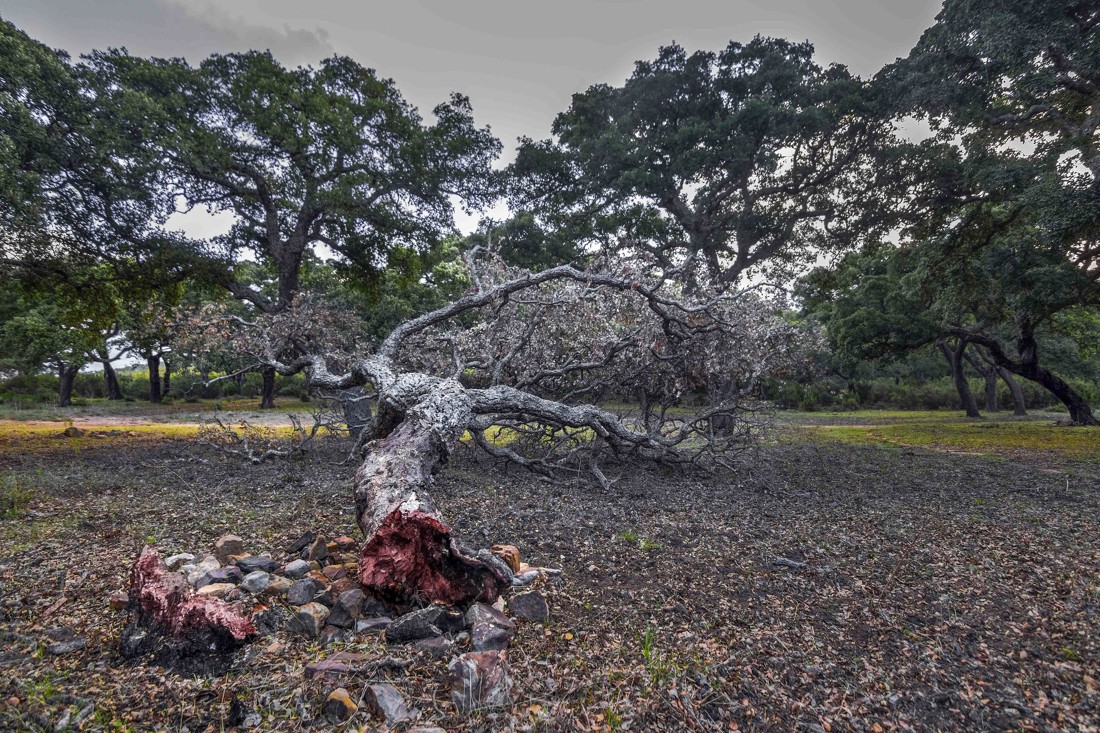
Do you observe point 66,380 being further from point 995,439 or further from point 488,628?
point 995,439

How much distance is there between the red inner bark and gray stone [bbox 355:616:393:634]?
0.15 m

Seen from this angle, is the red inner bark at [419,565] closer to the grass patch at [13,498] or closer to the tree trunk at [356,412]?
the grass patch at [13,498]

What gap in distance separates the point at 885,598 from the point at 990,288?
502 inches

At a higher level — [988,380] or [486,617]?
[988,380]

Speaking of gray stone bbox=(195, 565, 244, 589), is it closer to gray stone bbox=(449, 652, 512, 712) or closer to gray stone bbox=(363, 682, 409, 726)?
gray stone bbox=(363, 682, 409, 726)

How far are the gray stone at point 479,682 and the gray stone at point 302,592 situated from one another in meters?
1.02

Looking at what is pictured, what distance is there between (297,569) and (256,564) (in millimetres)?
263

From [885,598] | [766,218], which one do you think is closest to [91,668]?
[885,598]

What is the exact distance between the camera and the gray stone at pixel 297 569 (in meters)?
2.95

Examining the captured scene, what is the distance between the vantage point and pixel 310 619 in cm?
236

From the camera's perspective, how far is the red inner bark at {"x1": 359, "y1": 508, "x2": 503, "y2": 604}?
2.51 m

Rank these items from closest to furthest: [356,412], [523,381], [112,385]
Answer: [523,381] → [356,412] → [112,385]

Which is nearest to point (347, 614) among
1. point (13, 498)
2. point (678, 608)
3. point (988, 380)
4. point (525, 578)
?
point (525, 578)

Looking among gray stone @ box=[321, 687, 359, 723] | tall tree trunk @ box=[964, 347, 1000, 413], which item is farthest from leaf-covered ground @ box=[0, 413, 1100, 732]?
tall tree trunk @ box=[964, 347, 1000, 413]
